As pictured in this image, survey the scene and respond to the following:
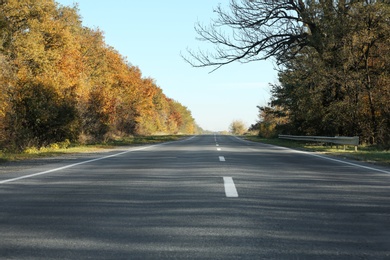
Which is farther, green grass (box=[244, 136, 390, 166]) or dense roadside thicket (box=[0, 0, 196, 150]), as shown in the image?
dense roadside thicket (box=[0, 0, 196, 150])

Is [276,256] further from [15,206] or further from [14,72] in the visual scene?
[14,72]

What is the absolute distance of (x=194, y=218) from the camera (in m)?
4.85

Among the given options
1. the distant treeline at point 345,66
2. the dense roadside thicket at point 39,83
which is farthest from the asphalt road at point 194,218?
the distant treeline at point 345,66

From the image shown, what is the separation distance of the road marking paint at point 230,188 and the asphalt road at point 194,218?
2 cm

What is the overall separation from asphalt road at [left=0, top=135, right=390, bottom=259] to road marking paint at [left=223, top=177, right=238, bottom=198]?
2cm

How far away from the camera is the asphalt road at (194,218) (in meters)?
3.67

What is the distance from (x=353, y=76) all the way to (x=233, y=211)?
75.6ft

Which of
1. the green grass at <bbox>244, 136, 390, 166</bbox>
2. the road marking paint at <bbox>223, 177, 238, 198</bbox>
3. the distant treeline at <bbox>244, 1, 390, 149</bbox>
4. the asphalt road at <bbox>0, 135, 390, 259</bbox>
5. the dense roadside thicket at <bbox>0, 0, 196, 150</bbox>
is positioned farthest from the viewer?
the distant treeline at <bbox>244, 1, 390, 149</bbox>

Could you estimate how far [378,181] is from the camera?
8492 millimetres

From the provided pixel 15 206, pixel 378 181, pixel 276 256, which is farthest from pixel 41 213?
pixel 378 181

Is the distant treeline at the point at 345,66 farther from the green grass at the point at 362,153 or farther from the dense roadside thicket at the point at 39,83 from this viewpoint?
the dense roadside thicket at the point at 39,83

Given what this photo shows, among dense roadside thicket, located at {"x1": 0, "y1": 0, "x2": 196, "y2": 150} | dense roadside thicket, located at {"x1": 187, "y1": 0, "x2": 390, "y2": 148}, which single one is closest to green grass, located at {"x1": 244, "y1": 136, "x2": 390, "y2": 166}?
dense roadside thicket, located at {"x1": 187, "y1": 0, "x2": 390, "y2": 148}

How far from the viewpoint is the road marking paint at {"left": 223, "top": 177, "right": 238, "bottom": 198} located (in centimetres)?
640

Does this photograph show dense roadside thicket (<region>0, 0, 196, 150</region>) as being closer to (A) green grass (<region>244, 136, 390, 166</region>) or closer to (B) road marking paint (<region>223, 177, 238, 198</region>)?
(A) green grass (<region>244, 136, 390, 166</region>)
